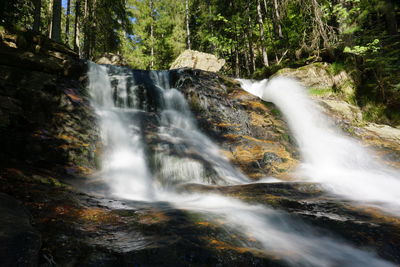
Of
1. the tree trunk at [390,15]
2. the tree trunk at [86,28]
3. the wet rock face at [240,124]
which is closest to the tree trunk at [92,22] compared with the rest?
the tree trunk at [86,28]

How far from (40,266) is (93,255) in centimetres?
33

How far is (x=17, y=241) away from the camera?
1.37m

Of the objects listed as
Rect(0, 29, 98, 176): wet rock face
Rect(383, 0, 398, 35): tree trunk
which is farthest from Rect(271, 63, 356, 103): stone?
Rect(0, 29, 98, 176): wet rock face

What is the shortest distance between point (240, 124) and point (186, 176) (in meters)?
3.10

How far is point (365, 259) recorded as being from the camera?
201 centimetres

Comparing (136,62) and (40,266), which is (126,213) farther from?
(136,62)

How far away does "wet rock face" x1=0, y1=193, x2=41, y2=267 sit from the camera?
1.23 metres

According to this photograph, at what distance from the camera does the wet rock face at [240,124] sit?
589 centimetres

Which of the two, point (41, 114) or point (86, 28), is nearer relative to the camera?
point (41, 114)

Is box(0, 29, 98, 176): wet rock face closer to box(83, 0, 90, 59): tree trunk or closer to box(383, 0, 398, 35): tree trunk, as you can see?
box(83, 0, 90, 59): tree trunk

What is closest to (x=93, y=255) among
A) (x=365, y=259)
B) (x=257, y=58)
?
(x=365, y=259)

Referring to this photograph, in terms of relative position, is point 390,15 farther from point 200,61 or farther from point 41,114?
point 41,114

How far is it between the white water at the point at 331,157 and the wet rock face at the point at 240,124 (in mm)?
521

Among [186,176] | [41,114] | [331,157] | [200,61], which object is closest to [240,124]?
[331,157]
